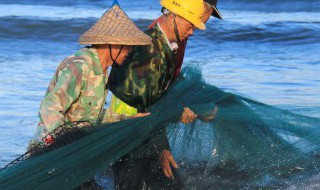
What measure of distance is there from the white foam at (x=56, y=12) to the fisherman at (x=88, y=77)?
13.5m

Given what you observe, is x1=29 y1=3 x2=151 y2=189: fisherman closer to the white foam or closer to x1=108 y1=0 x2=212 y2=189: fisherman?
x1=108 y1=0 x2=212 y2=189: fisherman

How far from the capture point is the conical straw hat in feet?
15.8

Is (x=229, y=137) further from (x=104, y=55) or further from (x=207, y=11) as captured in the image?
(x=104, y=55)

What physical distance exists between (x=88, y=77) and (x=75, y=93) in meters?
0.13

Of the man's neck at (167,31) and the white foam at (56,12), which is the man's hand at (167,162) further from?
the white foam at (56,12)

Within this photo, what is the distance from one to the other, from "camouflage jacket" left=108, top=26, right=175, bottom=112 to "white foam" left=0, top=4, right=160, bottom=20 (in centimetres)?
1321

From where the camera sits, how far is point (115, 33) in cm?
484

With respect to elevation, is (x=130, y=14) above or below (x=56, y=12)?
above

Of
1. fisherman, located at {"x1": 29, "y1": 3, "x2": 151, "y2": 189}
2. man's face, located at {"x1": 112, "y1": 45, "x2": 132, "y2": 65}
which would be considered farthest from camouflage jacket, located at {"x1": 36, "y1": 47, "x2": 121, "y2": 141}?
man's face, located at {"x1": 112, "y1": 45, "x2": 132, "y2": 65}

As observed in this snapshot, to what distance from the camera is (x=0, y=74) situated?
1152 cm

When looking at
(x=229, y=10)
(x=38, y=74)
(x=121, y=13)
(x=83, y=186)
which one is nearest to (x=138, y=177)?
(x=83, y=186)

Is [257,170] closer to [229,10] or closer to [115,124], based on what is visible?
[115,124]

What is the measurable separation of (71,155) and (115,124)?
1.12 feet

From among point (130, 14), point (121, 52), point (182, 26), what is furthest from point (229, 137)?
point (130, 14)
